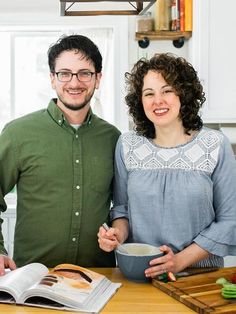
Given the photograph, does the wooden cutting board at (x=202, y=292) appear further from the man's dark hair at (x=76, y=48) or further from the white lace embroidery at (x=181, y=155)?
the man's dark hair at (x=76, y=48)

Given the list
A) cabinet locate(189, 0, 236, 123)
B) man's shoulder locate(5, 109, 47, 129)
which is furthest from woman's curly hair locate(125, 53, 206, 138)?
cabinet locate(189, 0, 236, 123)

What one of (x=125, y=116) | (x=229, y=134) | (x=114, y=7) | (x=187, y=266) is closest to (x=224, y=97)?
(x=229, y=134)

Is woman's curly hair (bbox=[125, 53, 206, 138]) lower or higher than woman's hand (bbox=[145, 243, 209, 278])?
higher

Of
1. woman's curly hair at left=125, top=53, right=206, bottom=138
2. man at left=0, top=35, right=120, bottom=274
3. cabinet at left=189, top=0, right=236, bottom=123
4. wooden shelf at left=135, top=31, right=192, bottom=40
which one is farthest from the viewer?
wooden shelf at left=135, top=31, right=192, bottom=40

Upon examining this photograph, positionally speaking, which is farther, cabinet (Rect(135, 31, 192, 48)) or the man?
cabinet (Rect(135, 31, 192, 48))

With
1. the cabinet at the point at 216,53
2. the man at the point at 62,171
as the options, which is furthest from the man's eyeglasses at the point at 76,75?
the cabinet at the point at 216,53

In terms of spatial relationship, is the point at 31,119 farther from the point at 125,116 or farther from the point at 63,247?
the point at 125,116

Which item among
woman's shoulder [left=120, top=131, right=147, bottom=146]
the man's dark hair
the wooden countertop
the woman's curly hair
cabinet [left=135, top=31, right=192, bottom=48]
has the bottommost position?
the wooden countertop

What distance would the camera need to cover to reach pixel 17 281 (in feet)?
5.24

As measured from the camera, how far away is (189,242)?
6.34 feet

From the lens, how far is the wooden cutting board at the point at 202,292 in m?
1.46

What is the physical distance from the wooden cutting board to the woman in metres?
0.11

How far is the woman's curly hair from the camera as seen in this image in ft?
6.63

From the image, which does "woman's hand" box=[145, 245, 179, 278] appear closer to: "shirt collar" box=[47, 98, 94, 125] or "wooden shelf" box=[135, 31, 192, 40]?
"shirt collar" box=[47, 98, 94, 125]
